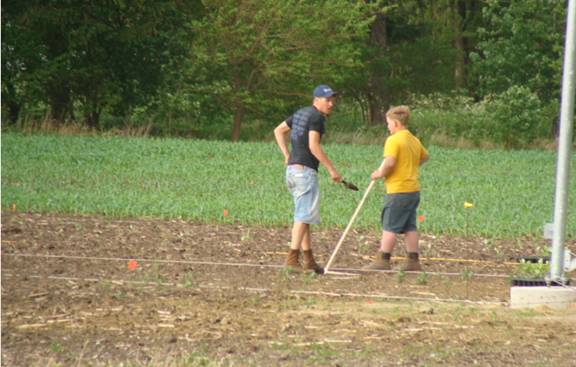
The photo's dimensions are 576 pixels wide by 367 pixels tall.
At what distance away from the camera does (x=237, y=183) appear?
2230 centimetres

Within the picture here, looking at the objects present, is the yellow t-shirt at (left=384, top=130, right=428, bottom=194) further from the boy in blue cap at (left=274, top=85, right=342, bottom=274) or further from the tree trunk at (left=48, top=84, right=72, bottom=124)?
the tree trunk at (left=48, top=84, right=72, bottom=124)

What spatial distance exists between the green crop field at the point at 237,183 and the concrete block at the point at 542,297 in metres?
5.34

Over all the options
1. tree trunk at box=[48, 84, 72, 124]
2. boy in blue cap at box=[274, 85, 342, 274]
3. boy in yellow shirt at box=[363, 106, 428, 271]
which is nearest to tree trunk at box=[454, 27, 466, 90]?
tree trunk at box=[48, 84, 72, 124]

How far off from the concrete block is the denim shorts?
2273 millimetres

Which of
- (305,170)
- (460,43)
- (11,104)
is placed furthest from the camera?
(460,43)

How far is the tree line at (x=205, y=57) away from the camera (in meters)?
36.1

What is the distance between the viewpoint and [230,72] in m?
40.5

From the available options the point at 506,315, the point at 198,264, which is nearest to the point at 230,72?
the point at 198,264

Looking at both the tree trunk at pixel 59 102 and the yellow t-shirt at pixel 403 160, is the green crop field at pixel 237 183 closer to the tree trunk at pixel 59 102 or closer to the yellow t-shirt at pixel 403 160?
the yellow t-shirt at pixel 403 160

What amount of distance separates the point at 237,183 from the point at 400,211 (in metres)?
10.0

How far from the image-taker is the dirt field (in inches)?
332

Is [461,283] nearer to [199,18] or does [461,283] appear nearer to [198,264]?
[198,264]

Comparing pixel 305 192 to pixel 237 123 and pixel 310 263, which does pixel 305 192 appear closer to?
pixel 310 263

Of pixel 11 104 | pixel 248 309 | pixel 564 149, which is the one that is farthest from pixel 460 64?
pixel 248 309
